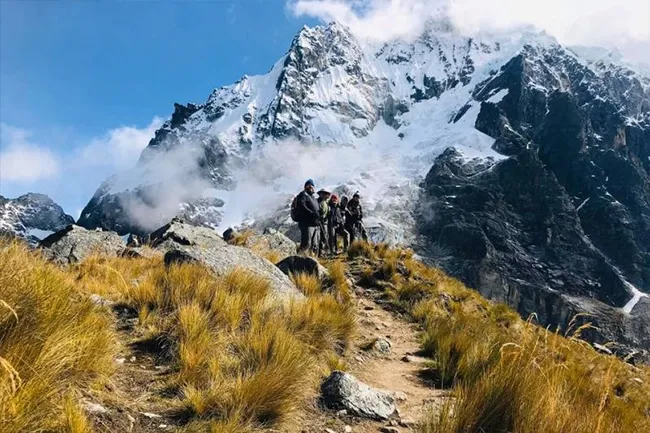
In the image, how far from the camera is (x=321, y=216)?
1845cm

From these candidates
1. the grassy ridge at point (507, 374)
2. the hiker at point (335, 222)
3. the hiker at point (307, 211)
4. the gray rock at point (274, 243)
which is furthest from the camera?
the hiker at point (335, 222)

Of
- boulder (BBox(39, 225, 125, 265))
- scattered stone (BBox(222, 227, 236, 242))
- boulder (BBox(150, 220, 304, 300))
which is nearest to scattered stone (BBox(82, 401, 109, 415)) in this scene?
boulder (BBox(150, 220, 304, 300))

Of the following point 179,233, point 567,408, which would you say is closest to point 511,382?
point 567,408

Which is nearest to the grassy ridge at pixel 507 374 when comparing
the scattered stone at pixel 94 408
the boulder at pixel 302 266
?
the boulder at pixel 302 266

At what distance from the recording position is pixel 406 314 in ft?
39.7

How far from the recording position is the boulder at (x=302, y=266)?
12320 millimetres

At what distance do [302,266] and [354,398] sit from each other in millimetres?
7344

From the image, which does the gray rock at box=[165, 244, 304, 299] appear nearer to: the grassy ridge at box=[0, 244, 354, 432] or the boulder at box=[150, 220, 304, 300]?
the boulder at box=[150, 220, 304, 300]

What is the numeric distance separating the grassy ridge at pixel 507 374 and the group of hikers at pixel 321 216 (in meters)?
2.51

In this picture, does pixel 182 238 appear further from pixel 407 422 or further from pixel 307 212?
pixel 407 422

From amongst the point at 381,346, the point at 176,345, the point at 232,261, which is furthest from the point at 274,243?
the point at 176,345

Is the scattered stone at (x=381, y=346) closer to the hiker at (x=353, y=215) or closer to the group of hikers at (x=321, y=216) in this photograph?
the group of hikers at (x=321, y=216)

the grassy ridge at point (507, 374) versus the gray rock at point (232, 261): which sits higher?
the gray rock at point (232, 261)

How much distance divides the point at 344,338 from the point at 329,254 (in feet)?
39.9
